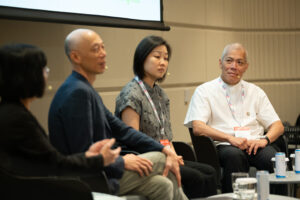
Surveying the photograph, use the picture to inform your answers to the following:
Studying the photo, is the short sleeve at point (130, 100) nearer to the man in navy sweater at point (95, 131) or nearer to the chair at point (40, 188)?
the man in navy sweater at point (95, 131)

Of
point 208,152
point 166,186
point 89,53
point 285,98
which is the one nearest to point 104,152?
point 166,186

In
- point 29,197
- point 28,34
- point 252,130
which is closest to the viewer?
point 29,197

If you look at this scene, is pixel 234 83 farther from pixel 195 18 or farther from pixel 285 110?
pixel 285 110

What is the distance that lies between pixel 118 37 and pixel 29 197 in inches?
103

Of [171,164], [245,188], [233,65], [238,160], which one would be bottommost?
[238,160]

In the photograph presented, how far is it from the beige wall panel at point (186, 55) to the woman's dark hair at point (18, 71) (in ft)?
10.1

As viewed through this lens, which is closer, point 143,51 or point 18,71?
point 18,71

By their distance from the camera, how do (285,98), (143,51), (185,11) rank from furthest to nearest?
(285,98), (185,11), (143,51)

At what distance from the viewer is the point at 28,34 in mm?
3365

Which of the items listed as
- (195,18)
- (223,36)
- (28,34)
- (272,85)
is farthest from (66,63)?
(272,85)

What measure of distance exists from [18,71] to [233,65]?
8.55 ft

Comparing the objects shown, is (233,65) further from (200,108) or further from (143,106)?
(143,106)

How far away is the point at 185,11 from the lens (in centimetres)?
520

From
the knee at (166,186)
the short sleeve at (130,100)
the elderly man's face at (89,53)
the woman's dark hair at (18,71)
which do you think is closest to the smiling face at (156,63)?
the short sleeve at (130,100)
